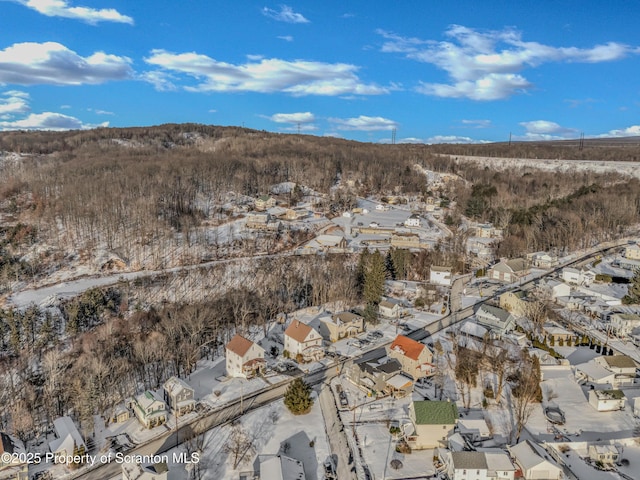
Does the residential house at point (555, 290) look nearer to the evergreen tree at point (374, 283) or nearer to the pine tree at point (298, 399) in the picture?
the evergreen tree at point (374, 283)

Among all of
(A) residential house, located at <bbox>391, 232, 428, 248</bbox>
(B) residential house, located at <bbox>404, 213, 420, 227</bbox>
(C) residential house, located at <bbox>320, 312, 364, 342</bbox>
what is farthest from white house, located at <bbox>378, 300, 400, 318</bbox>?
(B) residential house, located at <bbox>404, 213, 420, 227</bbox>

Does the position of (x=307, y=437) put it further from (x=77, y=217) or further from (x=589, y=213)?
(x=589, y=213)

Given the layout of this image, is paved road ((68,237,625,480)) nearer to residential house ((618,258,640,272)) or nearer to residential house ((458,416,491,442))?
A: residential house ((458,416,491,442))

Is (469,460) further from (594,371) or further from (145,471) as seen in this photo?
(145,471)

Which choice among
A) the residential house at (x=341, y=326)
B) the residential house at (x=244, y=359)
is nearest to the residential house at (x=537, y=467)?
the residential house at (x=244, y=359)

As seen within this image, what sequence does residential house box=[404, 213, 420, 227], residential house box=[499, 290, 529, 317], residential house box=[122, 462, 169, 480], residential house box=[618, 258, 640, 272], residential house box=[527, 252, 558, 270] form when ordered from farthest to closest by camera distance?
residential house box=[404, 213, 420, 227]
residential house box=[527, 252, 558, 270]
residential house box=[618, 258, 640, 272]
residential house box=[499, 290, 529, 317]
residential house box=[122, 462, 169, 480]

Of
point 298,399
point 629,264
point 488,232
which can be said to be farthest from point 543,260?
point 298,399

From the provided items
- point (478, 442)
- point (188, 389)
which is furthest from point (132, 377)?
point (478, 442)
